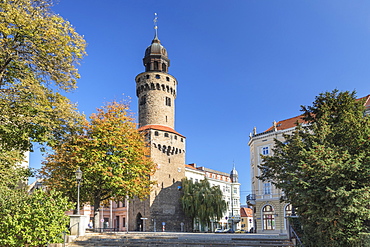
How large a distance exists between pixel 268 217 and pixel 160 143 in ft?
60.1

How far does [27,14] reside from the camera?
13055 mm

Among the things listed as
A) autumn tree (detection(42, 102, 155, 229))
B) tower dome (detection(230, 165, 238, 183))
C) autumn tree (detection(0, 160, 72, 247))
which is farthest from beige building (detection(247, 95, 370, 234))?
tower dome (detection(230, 165, 238, 183))

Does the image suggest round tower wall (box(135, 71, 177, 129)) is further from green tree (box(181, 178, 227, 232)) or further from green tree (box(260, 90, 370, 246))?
green tree (box(260, 90, 370, 246))

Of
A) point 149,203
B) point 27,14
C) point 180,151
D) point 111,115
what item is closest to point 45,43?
point 27,14

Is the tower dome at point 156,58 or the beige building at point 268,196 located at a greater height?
the tower dome at point 156,58

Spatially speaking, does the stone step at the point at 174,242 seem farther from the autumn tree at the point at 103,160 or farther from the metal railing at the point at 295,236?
the autumn tree at the point at 103,160

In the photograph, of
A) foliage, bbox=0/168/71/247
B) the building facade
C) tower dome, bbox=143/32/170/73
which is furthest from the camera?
the building facade

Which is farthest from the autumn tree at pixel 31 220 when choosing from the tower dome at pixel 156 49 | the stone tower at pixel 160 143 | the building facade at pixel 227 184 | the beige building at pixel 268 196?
the building facade at pixel 227 184

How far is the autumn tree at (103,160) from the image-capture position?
23906 mm

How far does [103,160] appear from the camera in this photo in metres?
24.7

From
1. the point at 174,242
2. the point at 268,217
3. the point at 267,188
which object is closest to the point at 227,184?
the point at 267,188

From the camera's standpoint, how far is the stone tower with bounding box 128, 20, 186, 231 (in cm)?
4756

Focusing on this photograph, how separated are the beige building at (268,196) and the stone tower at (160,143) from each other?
11.9 m

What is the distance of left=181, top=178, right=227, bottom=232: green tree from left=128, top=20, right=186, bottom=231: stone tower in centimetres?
207
